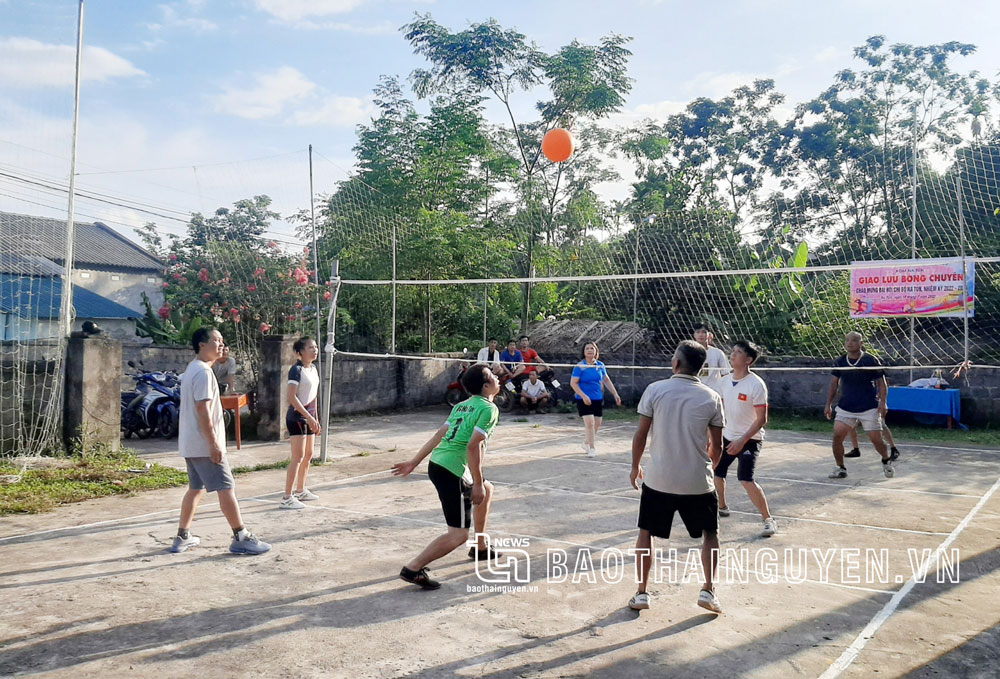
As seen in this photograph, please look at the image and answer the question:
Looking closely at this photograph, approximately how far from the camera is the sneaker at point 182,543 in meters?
5.20

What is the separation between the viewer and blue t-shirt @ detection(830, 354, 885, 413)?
787cm

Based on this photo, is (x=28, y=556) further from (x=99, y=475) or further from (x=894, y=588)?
(x=894, y=588)

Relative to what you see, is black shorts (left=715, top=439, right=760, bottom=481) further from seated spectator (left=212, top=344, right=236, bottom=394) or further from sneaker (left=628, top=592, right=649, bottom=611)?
seated spectator (left=212, top=344, right=236, bottom=394)

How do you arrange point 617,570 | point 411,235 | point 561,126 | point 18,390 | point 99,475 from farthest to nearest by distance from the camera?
point 561,126
point 411,235
point 18,390
point 99,475
point 617,570

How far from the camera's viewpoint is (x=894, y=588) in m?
4.57

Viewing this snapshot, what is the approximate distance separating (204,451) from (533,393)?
30.8 feet

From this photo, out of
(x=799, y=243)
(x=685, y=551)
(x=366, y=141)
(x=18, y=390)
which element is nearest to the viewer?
(x=685, y=551)

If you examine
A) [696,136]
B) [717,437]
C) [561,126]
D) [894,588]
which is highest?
[696,136]

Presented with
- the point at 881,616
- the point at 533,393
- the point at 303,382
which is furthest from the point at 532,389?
the point at 881,616

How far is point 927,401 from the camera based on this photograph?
467 inches

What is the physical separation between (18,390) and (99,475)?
4.96 ft

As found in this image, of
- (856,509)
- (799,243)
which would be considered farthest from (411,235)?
(856,509)

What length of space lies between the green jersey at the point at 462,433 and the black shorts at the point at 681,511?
3.41 feet

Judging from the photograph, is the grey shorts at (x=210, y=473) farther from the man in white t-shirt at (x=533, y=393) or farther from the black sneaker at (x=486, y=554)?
the man in white t-shirt at (x=533, y=393)
